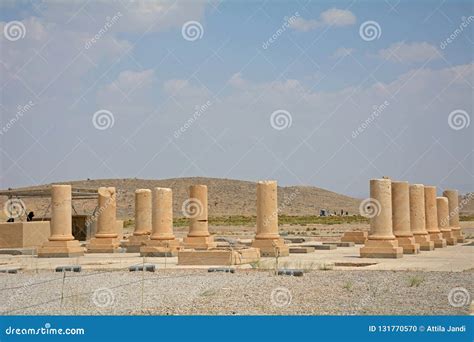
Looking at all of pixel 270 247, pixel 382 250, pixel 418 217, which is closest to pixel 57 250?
pixel 270 247

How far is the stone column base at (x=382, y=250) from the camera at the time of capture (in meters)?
24.0

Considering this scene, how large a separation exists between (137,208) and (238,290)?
16.7 metres

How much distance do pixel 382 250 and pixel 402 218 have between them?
242 cm

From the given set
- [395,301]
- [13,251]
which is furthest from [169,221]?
[395,301]

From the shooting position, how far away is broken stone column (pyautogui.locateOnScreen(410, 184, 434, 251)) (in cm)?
2834

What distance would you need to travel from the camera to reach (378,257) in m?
24.2

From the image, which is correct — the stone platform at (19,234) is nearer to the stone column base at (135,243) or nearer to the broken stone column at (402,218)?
the stone column base at (135,243)

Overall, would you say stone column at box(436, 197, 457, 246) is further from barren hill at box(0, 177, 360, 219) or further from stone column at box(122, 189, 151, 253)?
barren hill at box(0, 177, 360, 219)

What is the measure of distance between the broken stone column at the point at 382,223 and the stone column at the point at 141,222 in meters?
9.93

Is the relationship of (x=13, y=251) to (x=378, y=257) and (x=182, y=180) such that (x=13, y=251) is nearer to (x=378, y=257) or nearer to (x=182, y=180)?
(x=378, y=257)

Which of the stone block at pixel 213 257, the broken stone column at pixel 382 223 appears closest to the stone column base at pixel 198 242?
the stone block at pixel 213 257

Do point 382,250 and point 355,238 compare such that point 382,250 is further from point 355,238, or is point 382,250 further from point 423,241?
point 355,238

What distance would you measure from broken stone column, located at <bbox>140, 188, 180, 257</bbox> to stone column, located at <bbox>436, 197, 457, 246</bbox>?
505 inches

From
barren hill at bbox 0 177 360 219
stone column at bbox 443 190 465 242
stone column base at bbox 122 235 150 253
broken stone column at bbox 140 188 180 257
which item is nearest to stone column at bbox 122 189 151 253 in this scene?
stone column base at bbox 122 235 150 253
